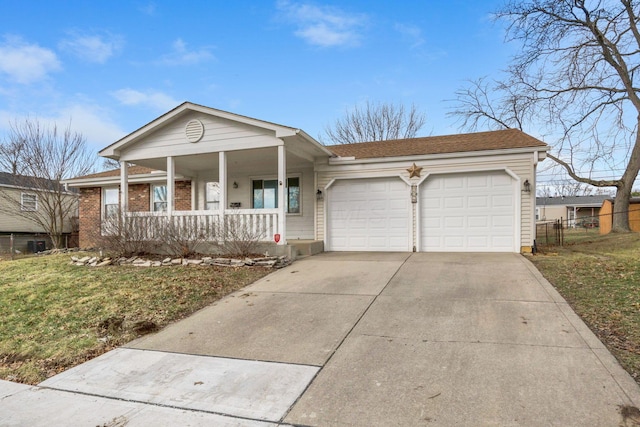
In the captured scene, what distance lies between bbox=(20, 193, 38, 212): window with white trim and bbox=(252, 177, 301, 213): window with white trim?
14481 mm

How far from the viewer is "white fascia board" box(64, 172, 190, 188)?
43.2 ft

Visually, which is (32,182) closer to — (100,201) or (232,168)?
(100,201)

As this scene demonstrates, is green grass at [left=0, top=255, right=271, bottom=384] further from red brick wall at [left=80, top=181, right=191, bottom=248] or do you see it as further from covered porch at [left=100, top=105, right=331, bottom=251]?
red brick wall at [left=80, top=181, right=191, bottom=248]

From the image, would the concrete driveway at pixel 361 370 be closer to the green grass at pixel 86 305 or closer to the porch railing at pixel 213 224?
the green grass at pixel 86 305

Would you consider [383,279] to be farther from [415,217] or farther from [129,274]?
[129,274]

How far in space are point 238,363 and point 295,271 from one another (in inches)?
160

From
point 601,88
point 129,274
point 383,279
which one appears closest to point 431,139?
point 383,279

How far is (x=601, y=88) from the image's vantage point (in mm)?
14805

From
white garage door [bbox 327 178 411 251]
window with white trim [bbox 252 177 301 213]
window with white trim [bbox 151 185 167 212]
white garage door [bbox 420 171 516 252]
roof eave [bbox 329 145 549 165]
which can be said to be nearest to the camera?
roof eave [bbox 329 145 549 165]

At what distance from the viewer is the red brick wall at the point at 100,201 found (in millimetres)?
13109

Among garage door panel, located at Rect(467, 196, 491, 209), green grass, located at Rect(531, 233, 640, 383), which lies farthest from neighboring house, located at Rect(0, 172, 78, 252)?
green grass, located at Rect(531, 233, 640, 383)

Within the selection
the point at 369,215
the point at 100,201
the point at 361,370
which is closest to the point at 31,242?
the point at 100,201

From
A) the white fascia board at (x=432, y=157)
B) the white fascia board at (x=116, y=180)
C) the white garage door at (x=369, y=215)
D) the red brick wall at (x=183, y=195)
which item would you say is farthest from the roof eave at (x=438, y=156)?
the white fascia board at (x=116, y=180)

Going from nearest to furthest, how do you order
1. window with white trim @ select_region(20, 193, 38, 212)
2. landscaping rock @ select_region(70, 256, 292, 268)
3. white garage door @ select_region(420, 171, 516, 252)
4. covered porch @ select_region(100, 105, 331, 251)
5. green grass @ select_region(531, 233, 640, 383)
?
green grass @ select_region(531, 233, 640, 383)
landscaping rock @ select_region(70, 256, 292, 268)
covered porch @ select_region(100, 105, 331, 251)
white garage door @ select_region(420, 171, 516, 252)
window with white trim @ select_region(20, 193, 38, 212)
